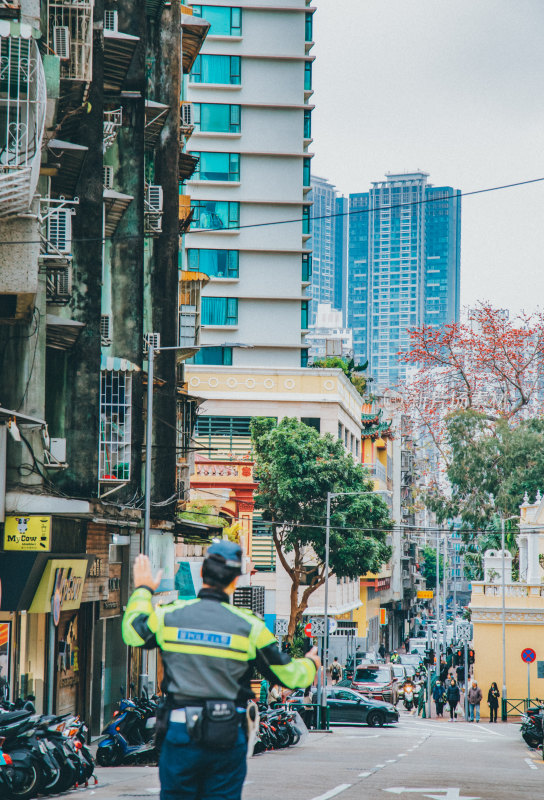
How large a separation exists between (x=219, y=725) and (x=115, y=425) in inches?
804

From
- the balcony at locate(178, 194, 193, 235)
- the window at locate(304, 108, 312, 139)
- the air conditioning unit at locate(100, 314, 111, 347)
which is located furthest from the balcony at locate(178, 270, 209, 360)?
the window at locate(304, 108, 312, 139)

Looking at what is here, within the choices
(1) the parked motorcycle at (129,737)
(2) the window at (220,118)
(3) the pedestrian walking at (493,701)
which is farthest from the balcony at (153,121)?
(2) the window at (220,118)

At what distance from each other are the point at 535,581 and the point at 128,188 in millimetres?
29236

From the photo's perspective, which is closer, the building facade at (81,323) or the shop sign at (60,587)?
the building facade at (81,323)

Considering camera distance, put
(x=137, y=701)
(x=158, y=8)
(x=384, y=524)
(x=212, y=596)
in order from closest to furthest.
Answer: (x=212, y=596)
(x=137, y=701)
(x=158, y=8)
(x=384, y=524)

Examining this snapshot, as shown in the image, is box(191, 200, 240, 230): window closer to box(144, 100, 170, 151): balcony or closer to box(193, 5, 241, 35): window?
box(193, 5, 241, 35): window

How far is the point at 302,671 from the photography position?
20.4 feet

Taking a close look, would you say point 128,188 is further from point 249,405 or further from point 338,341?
point 338,341

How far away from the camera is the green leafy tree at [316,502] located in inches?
1924

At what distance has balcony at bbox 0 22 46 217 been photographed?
57.4 ft

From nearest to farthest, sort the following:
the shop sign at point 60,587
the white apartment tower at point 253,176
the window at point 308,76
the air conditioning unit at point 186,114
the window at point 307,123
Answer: the shop sign at point 60,587
the air conditioning unit at point 186,114
the white apartment tower at point 253,176
the window at point 307,123
the window at point 308,76

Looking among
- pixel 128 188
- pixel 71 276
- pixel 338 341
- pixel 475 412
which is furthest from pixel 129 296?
pixel 338 341

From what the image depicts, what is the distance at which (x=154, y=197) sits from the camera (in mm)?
30375

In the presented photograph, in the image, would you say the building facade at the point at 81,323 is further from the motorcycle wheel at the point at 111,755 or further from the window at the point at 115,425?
the motorcycle wheel at the point at 111,755
